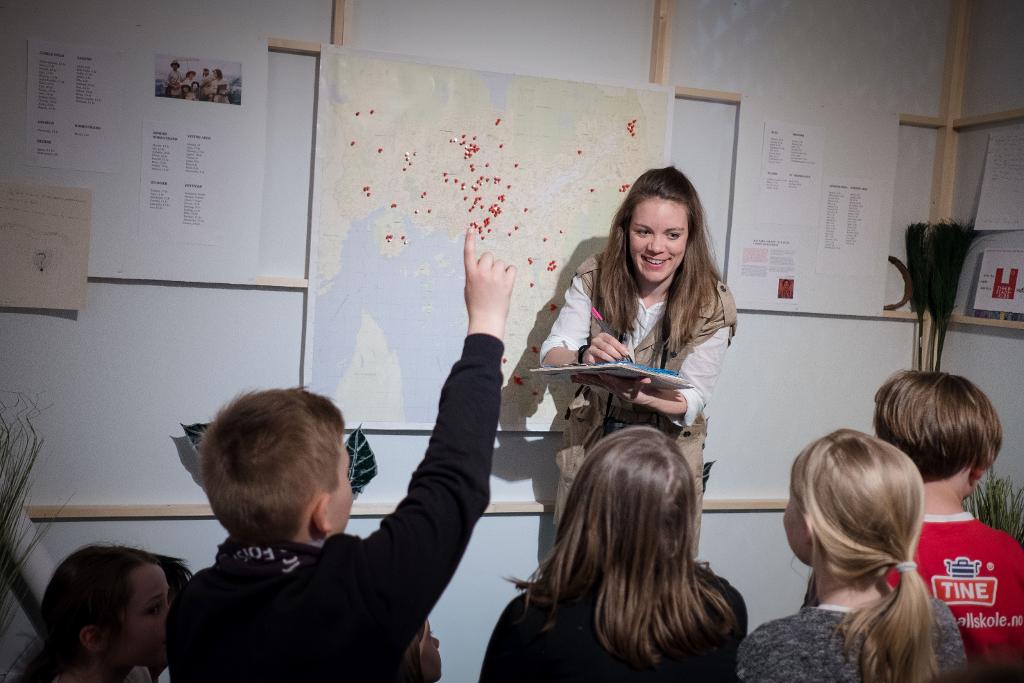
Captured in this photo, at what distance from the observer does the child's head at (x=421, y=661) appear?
5.72ft

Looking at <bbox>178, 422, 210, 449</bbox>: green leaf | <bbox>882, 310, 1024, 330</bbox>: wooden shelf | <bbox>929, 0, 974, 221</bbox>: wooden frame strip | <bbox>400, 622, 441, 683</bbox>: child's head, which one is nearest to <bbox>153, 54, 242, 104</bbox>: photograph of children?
<bbox>178, 422, 210, 449</bbox>: green leaf

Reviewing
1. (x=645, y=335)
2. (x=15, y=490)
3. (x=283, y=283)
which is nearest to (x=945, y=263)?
(x=645, y=335)

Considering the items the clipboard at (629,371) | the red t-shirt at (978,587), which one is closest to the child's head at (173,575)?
the clipboard at (629,371)

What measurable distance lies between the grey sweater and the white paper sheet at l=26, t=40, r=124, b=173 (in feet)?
7.00

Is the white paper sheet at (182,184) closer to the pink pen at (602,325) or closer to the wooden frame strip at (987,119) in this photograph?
the pink pen at (602,325)

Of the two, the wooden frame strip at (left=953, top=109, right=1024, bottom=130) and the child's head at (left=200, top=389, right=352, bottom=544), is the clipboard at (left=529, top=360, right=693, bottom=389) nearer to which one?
the child's head at (left=200, top=389, right=352, bottom=544)

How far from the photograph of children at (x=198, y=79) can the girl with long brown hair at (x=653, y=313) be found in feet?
3.75

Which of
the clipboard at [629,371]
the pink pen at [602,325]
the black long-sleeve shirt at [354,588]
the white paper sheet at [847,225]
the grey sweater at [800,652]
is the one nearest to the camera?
the black long-sleeve shirt at [354,588]

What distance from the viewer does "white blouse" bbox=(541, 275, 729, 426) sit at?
2621 mm

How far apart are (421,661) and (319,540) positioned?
27.5 inches

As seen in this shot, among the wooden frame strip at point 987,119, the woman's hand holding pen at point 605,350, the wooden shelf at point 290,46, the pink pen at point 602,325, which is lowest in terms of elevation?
the woman's hand holding pen at point 605,350

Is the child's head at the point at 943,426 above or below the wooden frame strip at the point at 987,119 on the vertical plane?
below

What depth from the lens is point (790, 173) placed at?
3.22 m

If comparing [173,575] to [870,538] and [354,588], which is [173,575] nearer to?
[354,588]
